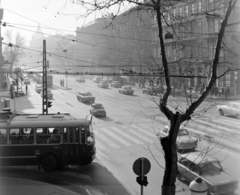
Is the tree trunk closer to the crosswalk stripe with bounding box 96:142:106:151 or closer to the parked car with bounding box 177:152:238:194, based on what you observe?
the parked car with bounding box 177:152:238:194

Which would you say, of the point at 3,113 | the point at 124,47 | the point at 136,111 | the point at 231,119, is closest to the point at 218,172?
the point at 3,113

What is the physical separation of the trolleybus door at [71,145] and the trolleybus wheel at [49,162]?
0.46 m

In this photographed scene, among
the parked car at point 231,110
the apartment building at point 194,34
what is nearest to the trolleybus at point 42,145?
the apartment building at point 194,34

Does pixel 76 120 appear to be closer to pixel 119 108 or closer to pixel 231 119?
pixel 231 119

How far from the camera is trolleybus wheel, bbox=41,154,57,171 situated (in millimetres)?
12586

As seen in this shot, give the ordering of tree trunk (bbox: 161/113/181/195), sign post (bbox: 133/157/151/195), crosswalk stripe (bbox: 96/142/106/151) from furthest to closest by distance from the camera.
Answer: crosswalk stripe (bbox: 96/142/106/151) → sign post (bbox: 133/157/151/195) → tree trunk (bbox: 161/113/181/195)

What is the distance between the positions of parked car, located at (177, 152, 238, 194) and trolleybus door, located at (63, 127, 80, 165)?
4.02m

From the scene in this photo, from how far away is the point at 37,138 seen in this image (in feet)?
41.5

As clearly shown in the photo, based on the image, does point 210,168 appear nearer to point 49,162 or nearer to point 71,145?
point 71,145

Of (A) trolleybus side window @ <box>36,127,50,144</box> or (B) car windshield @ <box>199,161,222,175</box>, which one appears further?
(A) trolleybus side window @ <box>36,127,50,144</box>

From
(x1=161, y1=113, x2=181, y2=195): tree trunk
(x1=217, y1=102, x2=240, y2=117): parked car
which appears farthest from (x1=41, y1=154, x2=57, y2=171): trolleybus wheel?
(x1=217, y1=102, x2=240, y2=117): parked car

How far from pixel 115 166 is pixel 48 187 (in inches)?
148

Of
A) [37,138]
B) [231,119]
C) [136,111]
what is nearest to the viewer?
[37,138]

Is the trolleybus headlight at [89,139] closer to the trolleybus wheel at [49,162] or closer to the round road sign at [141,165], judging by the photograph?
the trolleybus wheel at [49,162]
